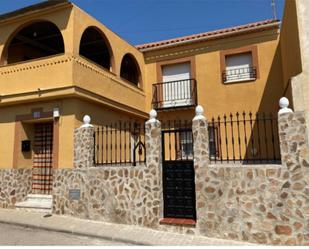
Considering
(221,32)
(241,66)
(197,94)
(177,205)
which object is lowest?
(177,205)

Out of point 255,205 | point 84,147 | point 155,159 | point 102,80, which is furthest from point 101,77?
point 255,205

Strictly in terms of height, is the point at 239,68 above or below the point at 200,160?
above

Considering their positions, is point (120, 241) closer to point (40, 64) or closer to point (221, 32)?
point (40, 64)

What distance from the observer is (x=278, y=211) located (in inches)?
241

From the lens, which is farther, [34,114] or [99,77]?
[99,77]

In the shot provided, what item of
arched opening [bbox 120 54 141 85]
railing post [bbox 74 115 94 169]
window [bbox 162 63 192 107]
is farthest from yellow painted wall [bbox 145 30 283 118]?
railing post [bbox 74 115 94 169]

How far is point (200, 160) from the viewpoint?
277 inches

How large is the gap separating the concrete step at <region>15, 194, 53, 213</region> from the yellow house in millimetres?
1143

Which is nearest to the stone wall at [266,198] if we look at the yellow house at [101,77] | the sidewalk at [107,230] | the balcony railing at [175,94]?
the sidewalk at [107,230]

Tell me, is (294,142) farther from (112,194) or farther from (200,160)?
(112,194)

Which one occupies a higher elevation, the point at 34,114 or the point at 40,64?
the point at 40,64

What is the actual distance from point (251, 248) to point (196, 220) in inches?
58.1

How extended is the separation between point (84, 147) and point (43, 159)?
8.17 ft

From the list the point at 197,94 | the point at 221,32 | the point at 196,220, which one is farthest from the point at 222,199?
the point at 221,32
